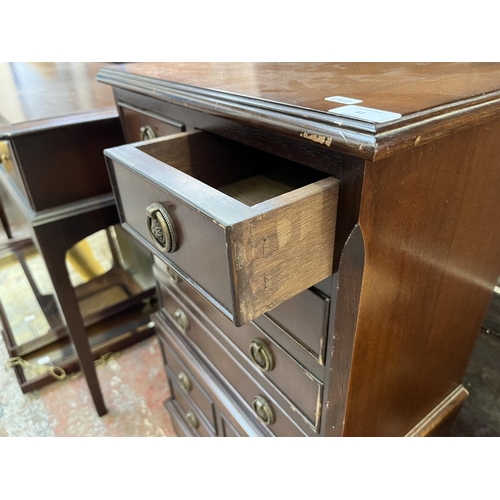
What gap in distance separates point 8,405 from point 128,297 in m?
0.47

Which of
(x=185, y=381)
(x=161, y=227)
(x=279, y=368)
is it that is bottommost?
(x=185, y=381)

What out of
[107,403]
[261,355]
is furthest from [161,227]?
[107,403]

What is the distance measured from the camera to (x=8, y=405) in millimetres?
1249

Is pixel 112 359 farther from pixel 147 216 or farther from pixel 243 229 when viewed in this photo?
pixel 243 229

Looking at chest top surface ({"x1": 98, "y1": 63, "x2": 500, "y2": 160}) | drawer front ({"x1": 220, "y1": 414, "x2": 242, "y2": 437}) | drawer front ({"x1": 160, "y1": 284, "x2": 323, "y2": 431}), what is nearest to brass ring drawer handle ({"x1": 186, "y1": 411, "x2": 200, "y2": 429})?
drawer front ({"x1": 220, "y1": 414, "x2": 242, "y2": 437})

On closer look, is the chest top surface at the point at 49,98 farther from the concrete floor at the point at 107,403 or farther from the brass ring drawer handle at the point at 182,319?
the concrete floor at the point at 107,403

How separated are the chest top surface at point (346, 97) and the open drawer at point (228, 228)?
0.06 m

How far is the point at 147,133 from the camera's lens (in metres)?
0.69

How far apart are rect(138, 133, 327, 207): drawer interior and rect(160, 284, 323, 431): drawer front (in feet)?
0.65

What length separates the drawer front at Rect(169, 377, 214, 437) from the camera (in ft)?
3.15

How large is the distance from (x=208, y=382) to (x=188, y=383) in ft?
0.44

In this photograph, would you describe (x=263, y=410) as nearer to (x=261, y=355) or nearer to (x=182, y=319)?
(x=261, y=355)

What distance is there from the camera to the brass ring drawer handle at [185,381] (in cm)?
95

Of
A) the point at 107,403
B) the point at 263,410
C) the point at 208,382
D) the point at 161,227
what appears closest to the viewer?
the point at 161,227
